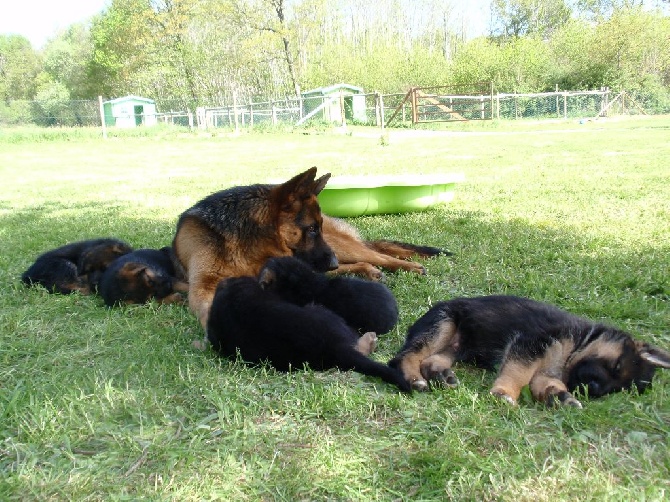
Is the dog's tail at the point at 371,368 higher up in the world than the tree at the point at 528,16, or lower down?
lower down

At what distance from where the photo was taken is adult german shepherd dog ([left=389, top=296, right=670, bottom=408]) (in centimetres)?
296

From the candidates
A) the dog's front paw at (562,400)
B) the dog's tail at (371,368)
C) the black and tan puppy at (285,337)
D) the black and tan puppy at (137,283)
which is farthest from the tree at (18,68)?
the dog's front paw at (562,400)

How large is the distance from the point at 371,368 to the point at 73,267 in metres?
3.71

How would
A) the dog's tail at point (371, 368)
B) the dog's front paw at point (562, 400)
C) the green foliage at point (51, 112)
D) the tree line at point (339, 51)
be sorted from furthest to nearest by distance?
the tree line at point (339, 51), the green foliage at point (51, 112), the dog's tail at point (371, 368), the dog's front paw at point (562, 400)

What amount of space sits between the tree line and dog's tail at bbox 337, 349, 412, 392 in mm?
43569

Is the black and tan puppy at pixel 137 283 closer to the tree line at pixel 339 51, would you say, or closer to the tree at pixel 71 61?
the tree line at pixel 339 51

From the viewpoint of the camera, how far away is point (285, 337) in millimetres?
3285

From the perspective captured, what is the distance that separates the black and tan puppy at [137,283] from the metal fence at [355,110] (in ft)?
95.6

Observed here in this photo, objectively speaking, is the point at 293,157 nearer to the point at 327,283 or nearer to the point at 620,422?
the point at 327,283

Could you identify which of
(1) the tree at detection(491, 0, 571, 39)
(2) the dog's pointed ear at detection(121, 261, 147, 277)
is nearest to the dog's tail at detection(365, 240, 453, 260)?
(2) the dog's pointed ear at detection(121, 261, 147, 277)

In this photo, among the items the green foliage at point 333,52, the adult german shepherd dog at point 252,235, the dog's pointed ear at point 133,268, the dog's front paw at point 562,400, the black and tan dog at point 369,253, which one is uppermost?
the green foliage at point 333,52

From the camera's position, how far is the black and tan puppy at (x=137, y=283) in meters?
4.79

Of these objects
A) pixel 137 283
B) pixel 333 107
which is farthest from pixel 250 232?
pixel 333 107

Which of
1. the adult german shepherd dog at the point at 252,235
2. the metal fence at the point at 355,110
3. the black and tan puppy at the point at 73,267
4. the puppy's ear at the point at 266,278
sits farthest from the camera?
the metal fence at the point at 355,110
